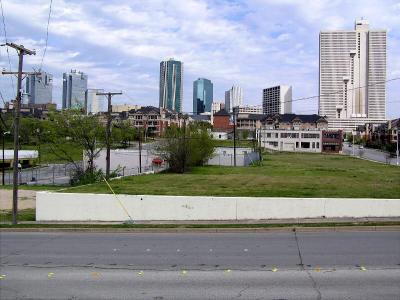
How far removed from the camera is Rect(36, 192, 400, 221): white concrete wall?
22469mm

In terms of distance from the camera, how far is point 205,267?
11898mm

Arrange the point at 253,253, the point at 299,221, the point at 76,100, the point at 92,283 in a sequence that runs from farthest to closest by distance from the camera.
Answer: the point at 76,100 < the point at 299,221 < the point at 253,253 < the point at 92,283

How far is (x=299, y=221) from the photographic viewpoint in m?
21.5

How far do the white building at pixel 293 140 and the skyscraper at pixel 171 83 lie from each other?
147ft

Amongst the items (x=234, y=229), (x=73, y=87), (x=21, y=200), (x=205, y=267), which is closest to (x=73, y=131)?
(x=73, y=87)

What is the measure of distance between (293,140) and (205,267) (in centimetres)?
14301

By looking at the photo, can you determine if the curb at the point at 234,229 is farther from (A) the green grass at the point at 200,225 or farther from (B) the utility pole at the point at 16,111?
(B) the utility pole at the point at 16,111

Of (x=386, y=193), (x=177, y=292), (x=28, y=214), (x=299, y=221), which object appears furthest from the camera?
(x=386, y=193)

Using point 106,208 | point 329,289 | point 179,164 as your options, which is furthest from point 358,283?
point 179,164

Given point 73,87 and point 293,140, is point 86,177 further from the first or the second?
point 293,140

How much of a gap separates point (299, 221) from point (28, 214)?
14.0 meters

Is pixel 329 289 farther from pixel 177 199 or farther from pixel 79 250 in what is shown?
pixel 177 199

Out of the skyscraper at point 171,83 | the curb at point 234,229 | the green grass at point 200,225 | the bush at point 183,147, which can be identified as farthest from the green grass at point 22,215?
the skyscraper at point 171,83

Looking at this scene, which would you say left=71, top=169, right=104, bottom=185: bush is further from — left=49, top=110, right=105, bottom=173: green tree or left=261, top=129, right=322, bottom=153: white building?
left=261, top=129, right=322, bottom=153: white building
